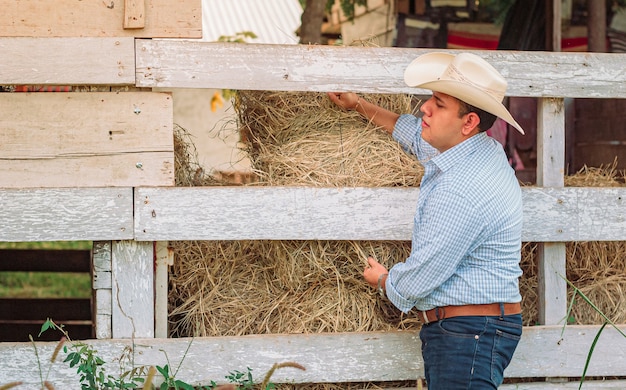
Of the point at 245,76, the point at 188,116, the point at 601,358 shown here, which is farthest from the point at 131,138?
the point at 188,116

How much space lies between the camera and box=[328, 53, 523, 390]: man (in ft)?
9.62

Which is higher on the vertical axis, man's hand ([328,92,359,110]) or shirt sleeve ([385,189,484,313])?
man's hand ([328,92,359,110])

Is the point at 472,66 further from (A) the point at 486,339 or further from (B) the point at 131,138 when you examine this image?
(B) the point at 131,138

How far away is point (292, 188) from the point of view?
11.3ft

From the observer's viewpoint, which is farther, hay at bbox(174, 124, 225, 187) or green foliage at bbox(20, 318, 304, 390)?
hay at bbox(174, 124, 225, 187)

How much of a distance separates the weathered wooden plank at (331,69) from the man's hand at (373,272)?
2.56 ft

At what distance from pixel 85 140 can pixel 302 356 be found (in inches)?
52.1

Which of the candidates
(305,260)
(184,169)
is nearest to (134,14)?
(184,169)

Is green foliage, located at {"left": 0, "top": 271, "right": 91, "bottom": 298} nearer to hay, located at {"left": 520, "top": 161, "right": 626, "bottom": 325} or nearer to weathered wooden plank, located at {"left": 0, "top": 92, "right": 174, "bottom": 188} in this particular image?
weathered wooden plank, located at {"left": 0, "top": 92, "right": 174, "bottom": 188}

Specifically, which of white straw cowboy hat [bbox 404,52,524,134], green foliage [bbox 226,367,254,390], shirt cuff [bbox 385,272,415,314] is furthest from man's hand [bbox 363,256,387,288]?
white straw cowboy hat [bbox 404,52,524,134]

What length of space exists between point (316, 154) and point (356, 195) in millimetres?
298

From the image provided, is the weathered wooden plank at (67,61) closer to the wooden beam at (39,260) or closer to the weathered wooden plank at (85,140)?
the weathered wooden plank at (85,140)

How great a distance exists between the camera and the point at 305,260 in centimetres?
360

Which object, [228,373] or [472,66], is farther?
[228,373]
